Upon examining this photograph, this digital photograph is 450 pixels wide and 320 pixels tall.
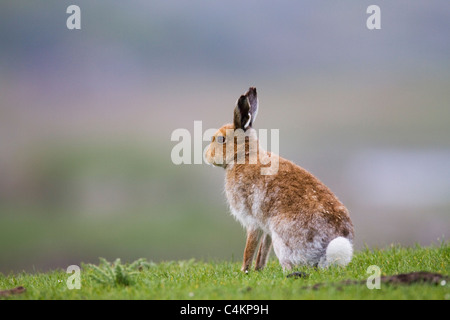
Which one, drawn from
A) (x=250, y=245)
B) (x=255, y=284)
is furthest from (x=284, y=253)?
(x=255, y=284)

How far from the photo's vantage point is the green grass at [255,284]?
637 centimetres

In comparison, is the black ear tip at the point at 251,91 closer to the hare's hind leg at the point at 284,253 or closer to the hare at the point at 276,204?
the hare at the point at 276,204

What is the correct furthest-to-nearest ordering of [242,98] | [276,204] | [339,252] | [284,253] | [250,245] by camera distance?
[250,245] < [242,98] < [276,204] < [284,253] < [339,252]

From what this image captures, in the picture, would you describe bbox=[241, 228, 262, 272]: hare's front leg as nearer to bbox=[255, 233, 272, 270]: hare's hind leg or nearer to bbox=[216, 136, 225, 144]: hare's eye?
bbox=[255, 233, 272, 270]: hare's hind leg

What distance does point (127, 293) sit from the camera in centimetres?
680

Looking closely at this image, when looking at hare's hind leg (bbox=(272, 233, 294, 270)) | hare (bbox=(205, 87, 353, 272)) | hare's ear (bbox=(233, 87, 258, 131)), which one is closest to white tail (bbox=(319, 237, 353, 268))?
hare (bbox=(205, 87, 353, 272))

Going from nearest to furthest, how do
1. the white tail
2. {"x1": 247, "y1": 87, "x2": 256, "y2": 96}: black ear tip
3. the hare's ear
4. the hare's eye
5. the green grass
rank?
1. the green grass
2. the white tail
3. the hare's ear
4. {"x1": 247, "y1": 87, "x2": 256, "y2": 96}: black ear tip
5. the hare's eye

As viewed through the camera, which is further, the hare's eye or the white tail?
the hare's eye

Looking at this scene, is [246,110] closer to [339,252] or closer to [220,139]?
[220,139]

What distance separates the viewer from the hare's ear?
931cm

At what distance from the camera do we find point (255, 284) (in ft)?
23.4

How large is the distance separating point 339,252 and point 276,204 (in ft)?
4.11

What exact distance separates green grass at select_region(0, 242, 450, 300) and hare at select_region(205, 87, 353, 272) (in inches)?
11.5

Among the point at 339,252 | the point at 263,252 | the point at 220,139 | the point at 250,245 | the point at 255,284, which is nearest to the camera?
the point at 255,284
